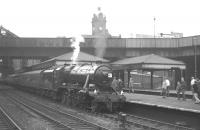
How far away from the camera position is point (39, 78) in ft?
108

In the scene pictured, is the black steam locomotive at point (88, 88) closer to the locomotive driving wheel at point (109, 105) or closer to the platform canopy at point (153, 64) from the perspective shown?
the locomotive driving wheel at point (109, 105)

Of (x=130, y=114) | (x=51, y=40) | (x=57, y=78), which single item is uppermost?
(x=51, y=40)

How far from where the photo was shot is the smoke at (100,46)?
49188 mm

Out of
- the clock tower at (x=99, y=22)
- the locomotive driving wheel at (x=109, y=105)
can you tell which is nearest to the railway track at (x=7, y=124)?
the locomotive driving wheel at (x=109, y=105)

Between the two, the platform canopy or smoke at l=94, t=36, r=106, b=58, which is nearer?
the platform canopy

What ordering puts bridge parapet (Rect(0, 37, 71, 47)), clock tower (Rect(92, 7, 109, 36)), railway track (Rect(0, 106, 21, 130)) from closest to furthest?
1. railway track (Rect(0, 106, 21, 130))
2. clock tower (Rect(92, 7, 109, 36))
3. bridge parapet (Rect(0, 37, 71, 47))

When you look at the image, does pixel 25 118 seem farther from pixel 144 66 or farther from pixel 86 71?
pixel 144 66

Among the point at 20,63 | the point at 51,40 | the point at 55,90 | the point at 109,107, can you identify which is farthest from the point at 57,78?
the point at 20,63

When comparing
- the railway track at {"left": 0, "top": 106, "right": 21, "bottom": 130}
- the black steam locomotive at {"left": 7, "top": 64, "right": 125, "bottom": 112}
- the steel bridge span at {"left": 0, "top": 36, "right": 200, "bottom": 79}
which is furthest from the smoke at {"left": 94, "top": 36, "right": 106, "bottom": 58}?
the railway track at {"left": 0, "top": 106, "right": 21, "bottom": 130}

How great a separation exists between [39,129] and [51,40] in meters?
36.3

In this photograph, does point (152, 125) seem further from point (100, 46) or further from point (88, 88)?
point (100, 46)

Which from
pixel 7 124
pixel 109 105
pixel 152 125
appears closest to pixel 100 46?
pixel 109 105

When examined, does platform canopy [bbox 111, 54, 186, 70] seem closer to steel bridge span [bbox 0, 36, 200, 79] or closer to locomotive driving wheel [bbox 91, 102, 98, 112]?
steel bridge span [bbox 0, 36, 200, 79]

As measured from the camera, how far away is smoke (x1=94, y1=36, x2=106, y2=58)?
4919cm
